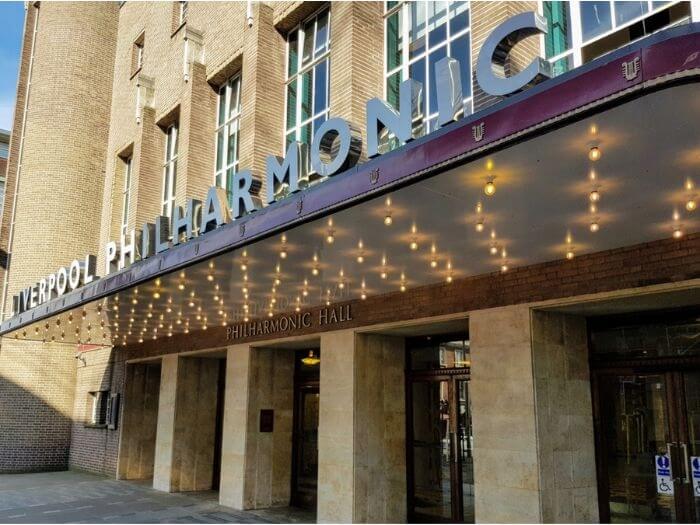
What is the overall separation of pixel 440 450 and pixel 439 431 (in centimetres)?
31

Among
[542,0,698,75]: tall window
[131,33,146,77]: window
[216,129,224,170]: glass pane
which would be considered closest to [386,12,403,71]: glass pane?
[542,0,698,75]: tall window

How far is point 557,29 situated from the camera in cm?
911

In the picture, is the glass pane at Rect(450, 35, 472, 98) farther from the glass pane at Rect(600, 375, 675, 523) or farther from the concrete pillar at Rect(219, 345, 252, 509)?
the concrete pillar at Rect(219, 345, 252, 509)

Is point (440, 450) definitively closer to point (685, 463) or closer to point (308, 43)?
point (685, 463)

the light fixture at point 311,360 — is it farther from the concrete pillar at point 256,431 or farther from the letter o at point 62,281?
the letter o at point 62,281

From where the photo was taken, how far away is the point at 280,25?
14102mm

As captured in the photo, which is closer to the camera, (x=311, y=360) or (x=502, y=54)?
(x=502, y=54)

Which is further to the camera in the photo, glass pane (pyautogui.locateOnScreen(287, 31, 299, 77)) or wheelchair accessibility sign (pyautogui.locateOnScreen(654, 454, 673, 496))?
glass pane (pyautogui.locateOnScreen(287, 31, 299, 77))

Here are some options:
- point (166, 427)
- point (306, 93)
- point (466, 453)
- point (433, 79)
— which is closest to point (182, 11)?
point (306, 93)

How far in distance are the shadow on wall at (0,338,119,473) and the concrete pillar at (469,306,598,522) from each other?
13.8m

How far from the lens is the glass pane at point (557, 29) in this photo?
8.97 m

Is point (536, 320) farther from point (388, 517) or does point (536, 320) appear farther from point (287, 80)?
point (287, 80)

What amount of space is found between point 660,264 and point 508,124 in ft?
12.6

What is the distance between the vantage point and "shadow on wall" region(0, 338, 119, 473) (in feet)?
64.8
